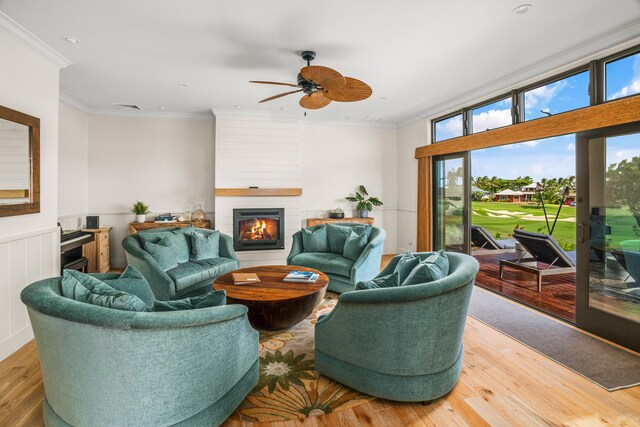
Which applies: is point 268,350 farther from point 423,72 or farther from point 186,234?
point 423,72

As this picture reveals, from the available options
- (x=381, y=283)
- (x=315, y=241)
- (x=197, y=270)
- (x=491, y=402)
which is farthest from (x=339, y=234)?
(x=491, y=402)

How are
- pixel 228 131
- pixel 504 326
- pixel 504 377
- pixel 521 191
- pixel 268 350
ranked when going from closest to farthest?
pixel 504 377, pixel 268 350, pixel 504 326, pixel 228 131, pixel 521 191

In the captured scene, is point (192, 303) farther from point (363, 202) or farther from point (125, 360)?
point (363, 202)

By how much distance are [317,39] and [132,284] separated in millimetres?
2580

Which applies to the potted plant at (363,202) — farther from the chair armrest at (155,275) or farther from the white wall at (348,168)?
the chair armrest at (155,275)

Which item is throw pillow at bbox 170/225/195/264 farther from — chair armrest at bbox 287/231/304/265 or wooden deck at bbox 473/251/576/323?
wooden deck at bbox 473/251/576/323

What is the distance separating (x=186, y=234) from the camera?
4273 mm

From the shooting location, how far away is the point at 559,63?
3396 mm

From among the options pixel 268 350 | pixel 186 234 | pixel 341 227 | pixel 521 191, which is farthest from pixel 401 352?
pixel 521 191

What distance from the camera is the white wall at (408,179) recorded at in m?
6.10

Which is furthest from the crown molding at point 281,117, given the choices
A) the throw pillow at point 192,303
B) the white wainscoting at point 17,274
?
the throw pillow at point 192,303

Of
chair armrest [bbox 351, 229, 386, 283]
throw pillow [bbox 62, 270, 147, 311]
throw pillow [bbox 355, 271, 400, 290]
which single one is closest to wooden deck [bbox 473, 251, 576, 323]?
chair armrest [bbox 351, 229, 386, 283]

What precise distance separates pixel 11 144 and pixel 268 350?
9.06ft

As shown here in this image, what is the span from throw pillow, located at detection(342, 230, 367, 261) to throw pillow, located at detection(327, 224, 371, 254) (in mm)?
174
